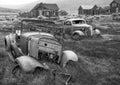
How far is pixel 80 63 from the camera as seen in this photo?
8.55 meters

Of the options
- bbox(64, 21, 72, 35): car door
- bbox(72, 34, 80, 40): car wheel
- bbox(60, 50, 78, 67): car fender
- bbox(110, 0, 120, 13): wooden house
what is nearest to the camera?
bbox(60, 50, 78, 67): car fender

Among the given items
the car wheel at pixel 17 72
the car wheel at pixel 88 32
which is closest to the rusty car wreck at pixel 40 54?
the car wheel at pixel 17 72

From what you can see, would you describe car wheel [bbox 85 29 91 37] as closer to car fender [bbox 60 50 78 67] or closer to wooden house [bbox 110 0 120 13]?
car fender [bbox 60 50 78 67]

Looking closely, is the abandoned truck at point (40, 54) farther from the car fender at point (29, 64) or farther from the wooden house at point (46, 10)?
the wooden house at point (46, 10)

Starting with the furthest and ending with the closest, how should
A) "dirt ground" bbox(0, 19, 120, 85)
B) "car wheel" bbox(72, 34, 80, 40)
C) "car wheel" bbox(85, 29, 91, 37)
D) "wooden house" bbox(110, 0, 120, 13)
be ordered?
"wooden house" bbox(110, 0, 120, 13)
"car wheel" bbox(85, 29, 91, 37)
"car wheel" bbox(72, 34, 80, 40)
"dirt ground" bbox(0, 19, 120, 85)

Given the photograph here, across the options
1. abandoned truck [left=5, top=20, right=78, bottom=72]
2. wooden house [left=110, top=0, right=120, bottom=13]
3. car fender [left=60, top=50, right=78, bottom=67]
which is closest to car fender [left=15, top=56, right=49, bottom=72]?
abandoned truck [left=5, top=20, right=78, bottom=72]

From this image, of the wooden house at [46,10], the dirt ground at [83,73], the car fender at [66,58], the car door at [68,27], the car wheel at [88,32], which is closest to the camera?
the dirt ground at [83,73]

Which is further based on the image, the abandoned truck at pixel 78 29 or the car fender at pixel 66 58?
the abandoned truck at pixel 78 29

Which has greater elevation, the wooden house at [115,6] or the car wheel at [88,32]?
the wooden house at [115,6]

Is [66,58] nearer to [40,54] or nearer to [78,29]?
[40,54]

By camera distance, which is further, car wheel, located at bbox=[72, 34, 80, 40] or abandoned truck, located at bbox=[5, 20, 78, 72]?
car wheel, located at bbox=[72, 34, 80, 40]

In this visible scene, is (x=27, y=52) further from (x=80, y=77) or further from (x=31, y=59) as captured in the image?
(x=80, y=77)

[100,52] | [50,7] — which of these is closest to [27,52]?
[100,52]

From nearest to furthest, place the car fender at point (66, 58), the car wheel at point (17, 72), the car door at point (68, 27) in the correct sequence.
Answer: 1. the car wheel at point (17, 72)
2. the car fender at point (66, 58)
3. the car door at point (68, 27)
